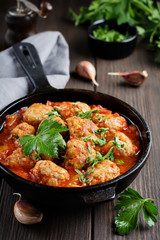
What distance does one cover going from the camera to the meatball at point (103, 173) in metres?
2.53

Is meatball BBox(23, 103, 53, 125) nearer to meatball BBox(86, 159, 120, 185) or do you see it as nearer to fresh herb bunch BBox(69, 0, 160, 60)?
meatball BBox(86, 159, 120, 185)

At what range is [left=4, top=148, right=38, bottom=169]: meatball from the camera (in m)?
2.70

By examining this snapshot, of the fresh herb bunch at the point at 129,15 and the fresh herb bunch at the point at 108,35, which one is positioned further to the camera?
the fresh herb bunch at the point at 129,15

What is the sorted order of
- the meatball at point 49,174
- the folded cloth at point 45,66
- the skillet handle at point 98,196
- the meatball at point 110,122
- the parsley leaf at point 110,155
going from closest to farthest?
the skillet handle at point 98,196, the meatball at point 49,174, the parsley leaf at point 110,155, the meatball at point 110,122, the folded cloth at point 45,66

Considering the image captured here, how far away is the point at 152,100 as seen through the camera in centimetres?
425

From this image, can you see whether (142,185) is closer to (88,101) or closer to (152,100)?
(88,101)

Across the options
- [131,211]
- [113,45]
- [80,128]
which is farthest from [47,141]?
[113,45]

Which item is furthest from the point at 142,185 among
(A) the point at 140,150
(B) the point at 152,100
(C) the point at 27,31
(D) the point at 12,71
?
(C) the point at 27,31

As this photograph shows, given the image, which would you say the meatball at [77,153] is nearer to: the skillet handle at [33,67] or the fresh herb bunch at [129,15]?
the skillet handle at [33,67]

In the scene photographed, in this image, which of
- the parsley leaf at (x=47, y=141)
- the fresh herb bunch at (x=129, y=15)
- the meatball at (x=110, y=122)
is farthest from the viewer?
Result: the fresh herb bunch at (x=129, y=15)

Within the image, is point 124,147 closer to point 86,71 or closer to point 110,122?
point 110,122

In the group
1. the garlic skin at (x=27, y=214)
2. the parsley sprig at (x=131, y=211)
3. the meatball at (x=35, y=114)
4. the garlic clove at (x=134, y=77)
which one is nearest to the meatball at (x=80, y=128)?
the meatball at (x=35, y=114)

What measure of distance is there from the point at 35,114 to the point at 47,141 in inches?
20.5

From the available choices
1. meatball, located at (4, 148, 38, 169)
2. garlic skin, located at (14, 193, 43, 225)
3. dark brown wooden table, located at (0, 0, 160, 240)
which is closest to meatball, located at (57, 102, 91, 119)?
meatball, located at (4, 148, 38, 169)
